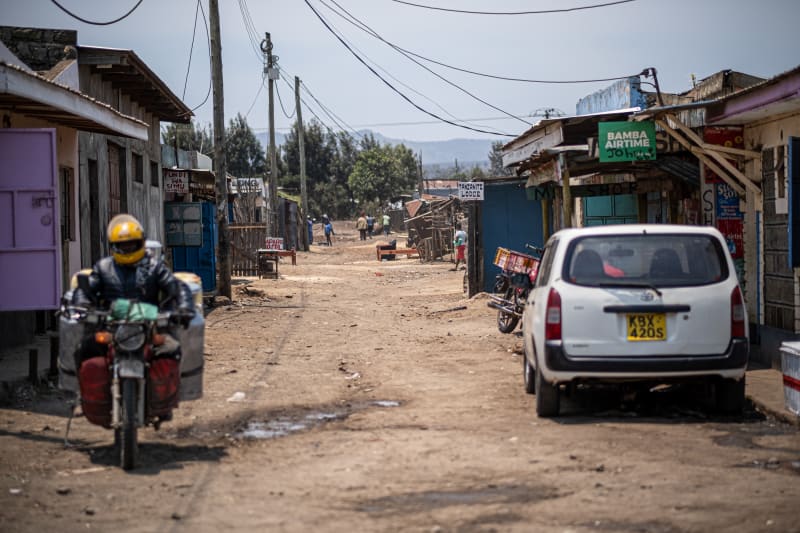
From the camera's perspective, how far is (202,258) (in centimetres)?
2555

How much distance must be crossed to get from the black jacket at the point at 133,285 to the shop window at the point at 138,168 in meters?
15.5

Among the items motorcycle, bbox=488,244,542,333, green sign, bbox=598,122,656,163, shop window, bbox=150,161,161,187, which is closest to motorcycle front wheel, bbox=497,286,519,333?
motorcycle, bbox=488,244,542,333

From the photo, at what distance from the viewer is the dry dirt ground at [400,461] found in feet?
19.1

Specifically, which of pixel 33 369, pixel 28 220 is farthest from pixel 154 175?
pixel 33 369

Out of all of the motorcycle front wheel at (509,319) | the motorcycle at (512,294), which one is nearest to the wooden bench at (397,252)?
the motorcycle at (512,294)

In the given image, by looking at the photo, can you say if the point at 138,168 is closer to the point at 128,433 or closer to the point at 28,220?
the point at 28,220

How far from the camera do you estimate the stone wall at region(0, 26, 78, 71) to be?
1784 centimetres

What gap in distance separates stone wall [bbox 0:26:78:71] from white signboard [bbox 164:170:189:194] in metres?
8.43

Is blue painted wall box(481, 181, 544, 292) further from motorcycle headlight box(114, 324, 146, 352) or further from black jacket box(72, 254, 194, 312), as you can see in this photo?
motorcycle headlight box(114, 324, 146, 352)

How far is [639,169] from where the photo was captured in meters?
17.0

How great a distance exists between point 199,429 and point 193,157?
22153mm

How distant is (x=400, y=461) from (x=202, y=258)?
1892cm

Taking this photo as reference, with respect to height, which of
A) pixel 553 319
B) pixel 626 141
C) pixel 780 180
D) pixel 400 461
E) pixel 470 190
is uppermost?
pixel 626 141

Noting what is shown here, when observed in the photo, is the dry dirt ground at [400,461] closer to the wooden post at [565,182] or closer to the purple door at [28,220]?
the purple door at [28,220]
